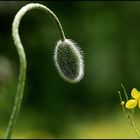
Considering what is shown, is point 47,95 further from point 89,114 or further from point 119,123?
point 119,123

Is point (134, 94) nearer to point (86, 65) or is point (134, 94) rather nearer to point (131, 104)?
point (131, 104)

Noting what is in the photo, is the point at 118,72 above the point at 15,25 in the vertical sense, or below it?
below

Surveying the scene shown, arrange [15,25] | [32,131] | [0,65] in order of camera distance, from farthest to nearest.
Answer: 1. [32,131]
2. [0,65]
3. [15,25]

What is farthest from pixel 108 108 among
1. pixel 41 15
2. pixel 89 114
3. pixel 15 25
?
pixel 15 25

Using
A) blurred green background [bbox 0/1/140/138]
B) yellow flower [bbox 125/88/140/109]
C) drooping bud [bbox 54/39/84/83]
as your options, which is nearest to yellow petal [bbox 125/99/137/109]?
yellow flower [bbox 125/88/140/109]

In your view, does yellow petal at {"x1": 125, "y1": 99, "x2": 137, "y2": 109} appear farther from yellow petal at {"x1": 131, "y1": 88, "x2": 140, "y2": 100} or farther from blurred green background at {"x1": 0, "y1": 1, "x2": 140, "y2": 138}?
blurred green background at {"x1": 0, "y1": 1, "x2": 140, "y2": 138}

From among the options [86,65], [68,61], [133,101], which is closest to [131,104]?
[133,101]
